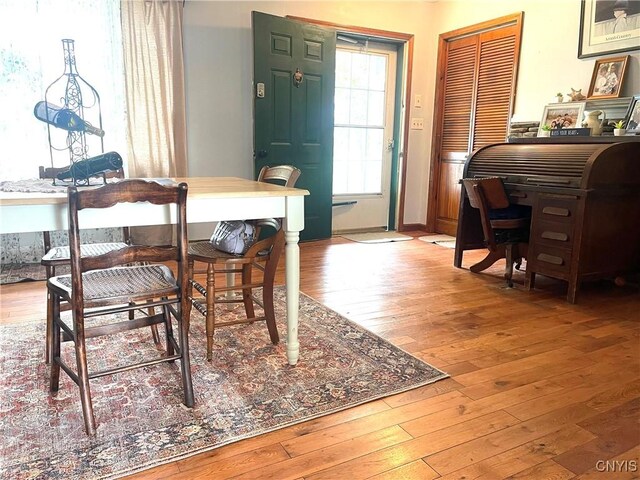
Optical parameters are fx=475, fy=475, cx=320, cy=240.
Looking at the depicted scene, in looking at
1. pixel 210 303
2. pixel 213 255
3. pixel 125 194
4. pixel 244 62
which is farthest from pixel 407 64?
pixel 125 194

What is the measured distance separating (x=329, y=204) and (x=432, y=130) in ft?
4.98

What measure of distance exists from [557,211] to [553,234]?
14 cm

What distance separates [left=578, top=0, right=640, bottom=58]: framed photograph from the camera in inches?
132

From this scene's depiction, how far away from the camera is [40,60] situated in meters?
3.42

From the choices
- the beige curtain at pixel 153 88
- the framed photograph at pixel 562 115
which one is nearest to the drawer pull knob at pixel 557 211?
the framed photograph at pixel 562 115

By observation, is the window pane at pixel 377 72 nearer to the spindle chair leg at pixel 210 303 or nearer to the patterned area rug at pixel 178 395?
the patterned area rug at pixel 178 395

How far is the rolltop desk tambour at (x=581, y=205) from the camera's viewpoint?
280cm

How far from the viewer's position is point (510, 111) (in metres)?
4.32

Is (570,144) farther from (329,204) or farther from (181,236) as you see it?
(181,236)

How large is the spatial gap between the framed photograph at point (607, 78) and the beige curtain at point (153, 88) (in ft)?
10.6

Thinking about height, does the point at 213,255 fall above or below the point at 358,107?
below

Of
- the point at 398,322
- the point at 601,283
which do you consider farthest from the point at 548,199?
the point at 398,322

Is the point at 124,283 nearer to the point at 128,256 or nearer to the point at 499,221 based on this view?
the point at 128,256

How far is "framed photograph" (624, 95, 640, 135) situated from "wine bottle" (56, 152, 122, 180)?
3.11 metres
